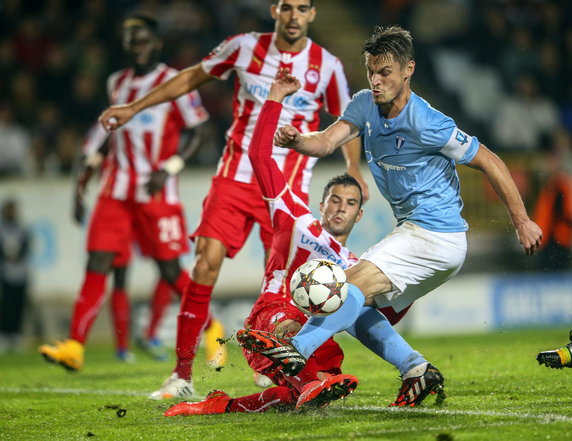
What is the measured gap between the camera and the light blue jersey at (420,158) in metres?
5.42

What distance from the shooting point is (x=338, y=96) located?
276 inches

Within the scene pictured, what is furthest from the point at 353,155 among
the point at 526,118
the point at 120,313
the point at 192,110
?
the point at 526,118

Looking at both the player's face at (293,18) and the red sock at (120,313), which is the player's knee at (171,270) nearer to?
the red sock at (120,313)

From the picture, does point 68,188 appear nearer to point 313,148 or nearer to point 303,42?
point 303,42

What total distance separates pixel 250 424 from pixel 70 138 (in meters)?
8.83

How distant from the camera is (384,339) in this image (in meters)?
5.62

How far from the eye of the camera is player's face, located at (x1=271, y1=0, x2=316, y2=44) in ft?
22.0

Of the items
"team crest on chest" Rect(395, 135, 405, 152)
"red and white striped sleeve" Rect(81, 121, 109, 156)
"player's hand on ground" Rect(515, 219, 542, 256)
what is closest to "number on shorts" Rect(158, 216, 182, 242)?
"red and white striped sleeve" Rect(81, 121, 109, 156)

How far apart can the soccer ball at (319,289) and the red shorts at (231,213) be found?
160 cm

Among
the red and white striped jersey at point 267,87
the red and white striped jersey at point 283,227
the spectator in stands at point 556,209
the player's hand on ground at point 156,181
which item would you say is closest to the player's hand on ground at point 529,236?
the red and white striped jersey at point 283,227

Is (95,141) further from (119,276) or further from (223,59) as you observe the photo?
(223,59)

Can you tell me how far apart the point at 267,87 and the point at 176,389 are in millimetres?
2063

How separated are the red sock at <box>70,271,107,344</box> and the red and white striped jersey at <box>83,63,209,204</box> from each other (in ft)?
2.96

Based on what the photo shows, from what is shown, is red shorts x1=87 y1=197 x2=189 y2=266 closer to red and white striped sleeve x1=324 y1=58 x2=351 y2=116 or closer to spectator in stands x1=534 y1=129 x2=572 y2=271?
red and white striped sleeve x1=324 y1=58 x2=351 y2=116
